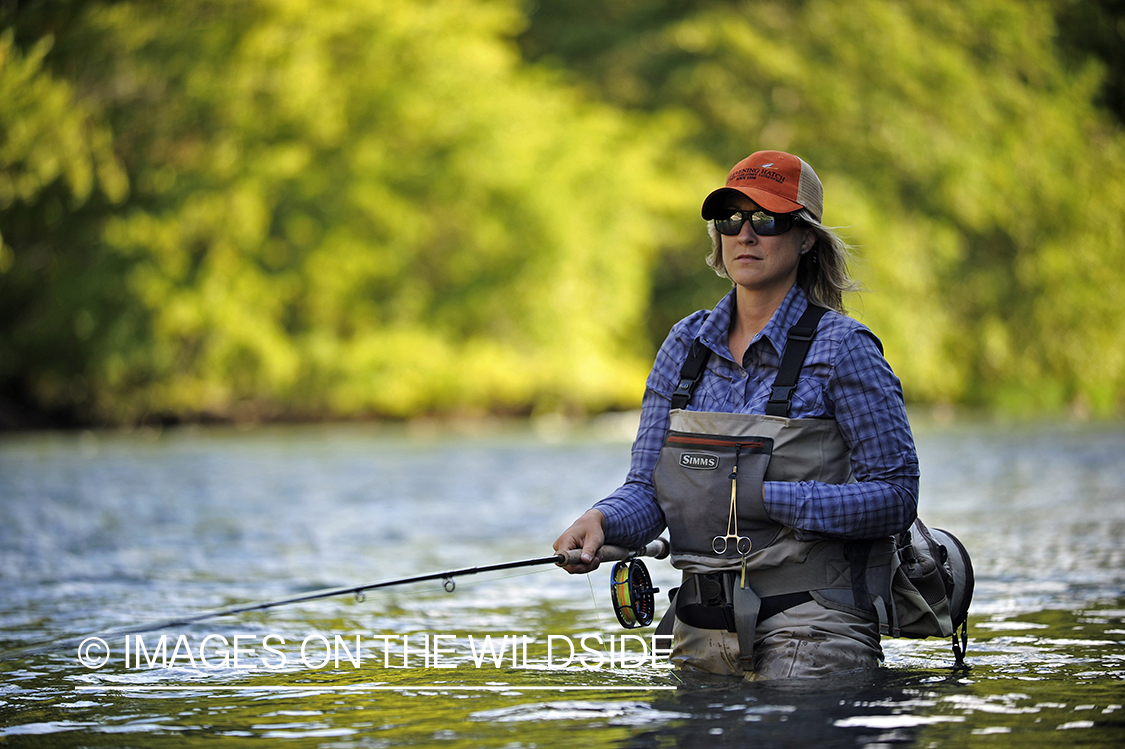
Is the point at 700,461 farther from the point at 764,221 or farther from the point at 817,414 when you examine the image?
the point at 764,221

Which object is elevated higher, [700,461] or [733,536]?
[700,461]

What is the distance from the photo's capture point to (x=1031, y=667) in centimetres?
441

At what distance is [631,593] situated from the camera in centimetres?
385

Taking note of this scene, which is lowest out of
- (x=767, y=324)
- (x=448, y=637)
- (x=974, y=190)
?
(x=448, y=637)

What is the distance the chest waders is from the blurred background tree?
19311 mm

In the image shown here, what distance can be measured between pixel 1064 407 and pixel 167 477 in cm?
1756

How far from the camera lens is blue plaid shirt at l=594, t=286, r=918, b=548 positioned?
348 cm

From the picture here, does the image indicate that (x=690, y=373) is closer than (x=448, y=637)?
Yes

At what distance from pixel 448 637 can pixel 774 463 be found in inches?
84.8

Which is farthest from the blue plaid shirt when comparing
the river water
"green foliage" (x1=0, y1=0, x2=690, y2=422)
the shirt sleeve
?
"green foliage" (x1=0, y1=0, x2=690, y2=422)

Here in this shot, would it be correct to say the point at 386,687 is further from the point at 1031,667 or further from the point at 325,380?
the point at 325,380

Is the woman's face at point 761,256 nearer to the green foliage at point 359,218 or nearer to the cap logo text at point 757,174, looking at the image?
the cap logo text at point 757,174

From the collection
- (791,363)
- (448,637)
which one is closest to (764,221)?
(791,363)

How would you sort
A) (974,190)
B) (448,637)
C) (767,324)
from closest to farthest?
Result: 1. (767,324)
2. (448,637)
3. (974,190)
